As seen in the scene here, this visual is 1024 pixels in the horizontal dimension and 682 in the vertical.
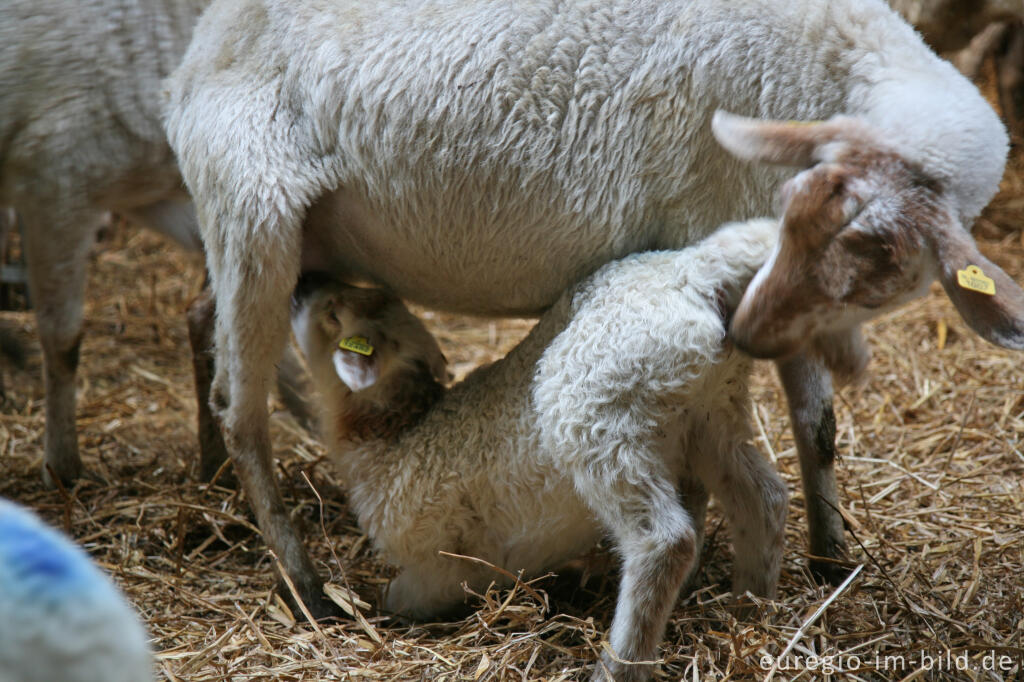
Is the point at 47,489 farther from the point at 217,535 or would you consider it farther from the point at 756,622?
the point at 756,622

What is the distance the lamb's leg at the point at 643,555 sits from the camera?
87.5 inches

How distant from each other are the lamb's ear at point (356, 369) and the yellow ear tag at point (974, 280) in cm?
144

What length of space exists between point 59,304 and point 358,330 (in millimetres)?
1538

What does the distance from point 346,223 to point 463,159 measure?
440mm

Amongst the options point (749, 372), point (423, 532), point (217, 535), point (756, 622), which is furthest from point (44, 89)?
point (756, 622)

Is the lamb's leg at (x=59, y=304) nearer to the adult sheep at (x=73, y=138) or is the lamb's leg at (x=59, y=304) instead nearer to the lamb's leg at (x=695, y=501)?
the adult sheep at (x=73, y=138)

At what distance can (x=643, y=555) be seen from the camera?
2.23 m

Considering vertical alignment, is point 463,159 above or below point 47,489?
above

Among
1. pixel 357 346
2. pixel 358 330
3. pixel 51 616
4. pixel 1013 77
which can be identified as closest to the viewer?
pixel 51 616

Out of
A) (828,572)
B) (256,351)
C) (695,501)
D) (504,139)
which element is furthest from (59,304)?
(828,572)

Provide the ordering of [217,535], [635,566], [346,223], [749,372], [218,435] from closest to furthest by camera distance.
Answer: [635,566] → [749,372] → [346,223] → [217,535] → [218,435]

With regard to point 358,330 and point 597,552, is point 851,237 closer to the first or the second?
point 597,552

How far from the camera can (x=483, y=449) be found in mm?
2572

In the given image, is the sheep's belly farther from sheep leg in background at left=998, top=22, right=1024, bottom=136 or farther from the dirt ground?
sheep leg in background at left=998, top=22, right=1024, bottom=136
